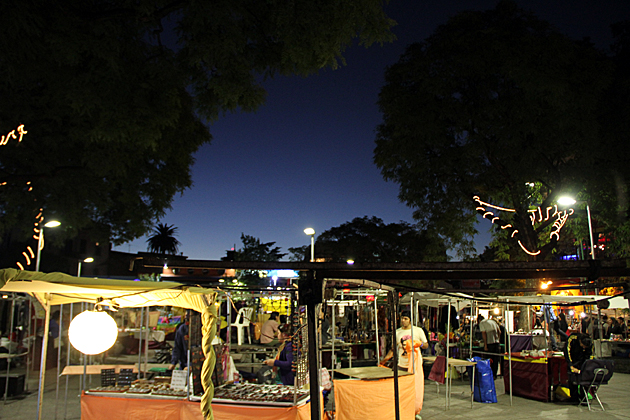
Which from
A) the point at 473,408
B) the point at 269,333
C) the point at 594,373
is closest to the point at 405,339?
the point at 473,408

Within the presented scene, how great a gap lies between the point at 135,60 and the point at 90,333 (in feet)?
22.3

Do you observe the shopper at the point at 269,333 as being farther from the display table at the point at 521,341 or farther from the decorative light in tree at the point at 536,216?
the decorative light in tree at the point at 536,216

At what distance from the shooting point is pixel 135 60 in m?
10.1

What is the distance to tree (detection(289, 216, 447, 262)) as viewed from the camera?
44.0 metres

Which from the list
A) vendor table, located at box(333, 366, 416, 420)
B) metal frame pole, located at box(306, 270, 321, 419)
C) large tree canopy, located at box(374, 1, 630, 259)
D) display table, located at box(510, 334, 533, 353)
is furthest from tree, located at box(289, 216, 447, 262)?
metal frame pole, located at box(306, 270, 321, 419)

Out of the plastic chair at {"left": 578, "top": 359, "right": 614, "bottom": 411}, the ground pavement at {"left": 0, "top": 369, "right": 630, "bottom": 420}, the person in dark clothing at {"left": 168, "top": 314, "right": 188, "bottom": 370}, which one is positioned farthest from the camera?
the person in dark clothing at {"left": 168, "top": 314, "right": 188, "bottom": 370}

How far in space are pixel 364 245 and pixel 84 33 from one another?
127 ft

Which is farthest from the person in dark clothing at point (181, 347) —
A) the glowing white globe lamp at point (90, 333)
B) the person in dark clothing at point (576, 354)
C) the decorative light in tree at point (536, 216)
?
the decorative light in tree at point (536, 216)

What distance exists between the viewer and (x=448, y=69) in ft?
56.6

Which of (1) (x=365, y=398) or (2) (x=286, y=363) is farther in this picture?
(2) (x=286, y=363)

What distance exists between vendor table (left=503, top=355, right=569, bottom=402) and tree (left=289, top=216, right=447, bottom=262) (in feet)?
102

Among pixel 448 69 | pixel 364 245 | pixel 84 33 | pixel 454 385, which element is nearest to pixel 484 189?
pixel 448 69

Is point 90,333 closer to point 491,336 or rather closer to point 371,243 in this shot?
point 491,336

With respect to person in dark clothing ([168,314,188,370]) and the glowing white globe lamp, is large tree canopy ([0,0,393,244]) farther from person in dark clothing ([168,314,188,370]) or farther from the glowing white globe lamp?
the glowing white globe lamp
